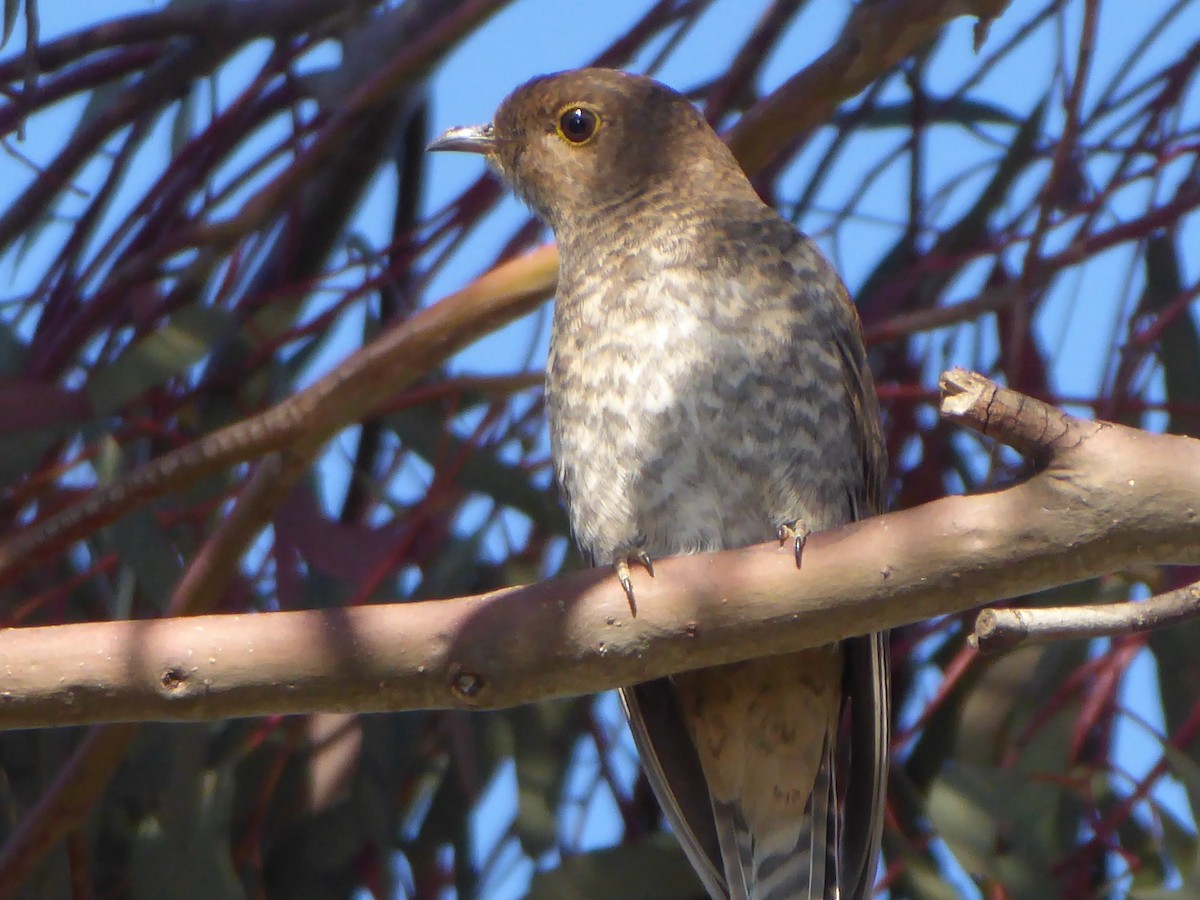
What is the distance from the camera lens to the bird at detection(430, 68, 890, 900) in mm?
2807

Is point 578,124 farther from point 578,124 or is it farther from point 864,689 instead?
point 864,689

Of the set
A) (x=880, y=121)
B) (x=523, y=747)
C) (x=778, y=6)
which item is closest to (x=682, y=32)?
(x=778, y=6)

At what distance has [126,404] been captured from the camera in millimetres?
3242

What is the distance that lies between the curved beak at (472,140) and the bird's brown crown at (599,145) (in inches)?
0.6

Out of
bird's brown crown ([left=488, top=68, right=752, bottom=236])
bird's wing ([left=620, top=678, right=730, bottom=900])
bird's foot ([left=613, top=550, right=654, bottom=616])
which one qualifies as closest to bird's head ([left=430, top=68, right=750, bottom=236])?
bird's brown crown ([left=488, top=68, right=752, bottom=236])

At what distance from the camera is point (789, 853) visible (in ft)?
9.55

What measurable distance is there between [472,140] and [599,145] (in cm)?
28

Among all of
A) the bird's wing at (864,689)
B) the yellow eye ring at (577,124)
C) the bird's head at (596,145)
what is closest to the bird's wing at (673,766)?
the bird's wing at (864,689)

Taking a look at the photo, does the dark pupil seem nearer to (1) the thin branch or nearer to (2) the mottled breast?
(2) the mottled breast

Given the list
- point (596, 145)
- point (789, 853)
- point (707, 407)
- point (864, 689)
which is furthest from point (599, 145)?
point (789, 853)

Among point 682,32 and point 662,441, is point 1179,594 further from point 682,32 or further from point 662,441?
point 682,32

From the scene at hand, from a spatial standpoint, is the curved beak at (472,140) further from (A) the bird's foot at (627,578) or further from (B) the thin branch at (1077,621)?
(B) the thin branch at (1077,621)

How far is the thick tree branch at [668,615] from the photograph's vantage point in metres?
1.80

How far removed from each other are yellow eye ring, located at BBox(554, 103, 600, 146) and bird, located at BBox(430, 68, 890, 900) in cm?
33
